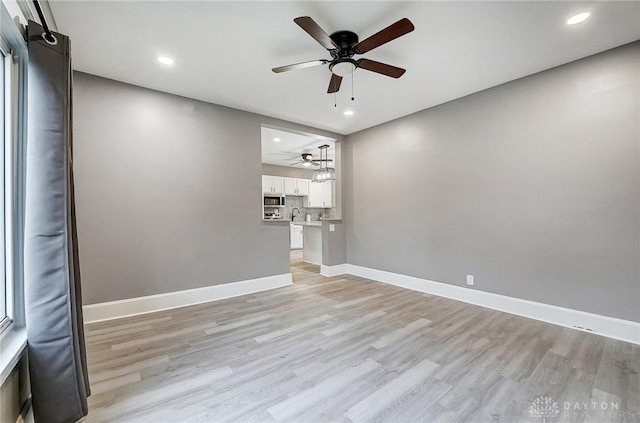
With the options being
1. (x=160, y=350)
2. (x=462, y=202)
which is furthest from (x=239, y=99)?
(x=462, y=202)

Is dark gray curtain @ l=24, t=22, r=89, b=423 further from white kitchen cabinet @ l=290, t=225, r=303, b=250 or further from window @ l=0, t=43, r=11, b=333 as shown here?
white kitchen cabinet @ l=290, t=225, r=303, b=250

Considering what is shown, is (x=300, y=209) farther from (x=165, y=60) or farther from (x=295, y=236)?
(x=165, y=60)

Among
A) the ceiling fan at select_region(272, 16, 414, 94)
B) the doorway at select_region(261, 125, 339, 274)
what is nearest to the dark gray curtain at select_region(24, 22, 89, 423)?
the ceiling fan at select_region(272, 16, 414, 94)

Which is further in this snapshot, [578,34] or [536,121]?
[536,121]

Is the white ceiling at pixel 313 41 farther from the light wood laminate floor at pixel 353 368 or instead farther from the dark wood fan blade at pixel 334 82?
the light wood laminate floor at pixel 353 368

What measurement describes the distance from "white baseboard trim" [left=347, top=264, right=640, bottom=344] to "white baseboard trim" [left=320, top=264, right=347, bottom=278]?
3.47 feet

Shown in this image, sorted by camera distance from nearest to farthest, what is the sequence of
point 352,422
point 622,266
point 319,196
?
point 352,422 → point 622,266 → point 319,196

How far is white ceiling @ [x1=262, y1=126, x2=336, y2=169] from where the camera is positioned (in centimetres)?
529

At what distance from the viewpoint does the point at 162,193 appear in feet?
11.3

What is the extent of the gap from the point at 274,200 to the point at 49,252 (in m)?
6.82

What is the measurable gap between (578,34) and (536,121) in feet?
2.90

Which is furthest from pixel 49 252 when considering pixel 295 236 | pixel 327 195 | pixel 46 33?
pixel 327 195

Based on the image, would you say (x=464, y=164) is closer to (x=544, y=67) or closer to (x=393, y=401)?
(x=544, y=67)

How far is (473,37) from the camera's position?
2.40 meters
